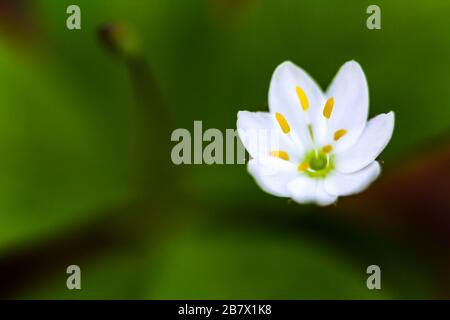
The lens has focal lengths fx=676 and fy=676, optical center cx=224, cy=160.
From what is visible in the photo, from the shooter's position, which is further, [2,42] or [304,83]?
[2,42]

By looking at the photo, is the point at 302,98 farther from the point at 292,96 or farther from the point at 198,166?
the point at 198,166

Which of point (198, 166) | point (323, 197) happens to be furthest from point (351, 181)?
point (198, 166)

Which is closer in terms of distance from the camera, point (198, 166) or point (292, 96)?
A: point (292, 96)

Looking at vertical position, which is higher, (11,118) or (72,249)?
(11,118)

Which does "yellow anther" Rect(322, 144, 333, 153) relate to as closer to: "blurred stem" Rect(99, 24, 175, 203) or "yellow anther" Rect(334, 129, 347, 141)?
"yellow anther" Rect(334, 129, 347, 141)

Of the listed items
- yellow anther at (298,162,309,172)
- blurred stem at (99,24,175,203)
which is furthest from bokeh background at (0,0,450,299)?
yellow anther at (298,162,309,172)
